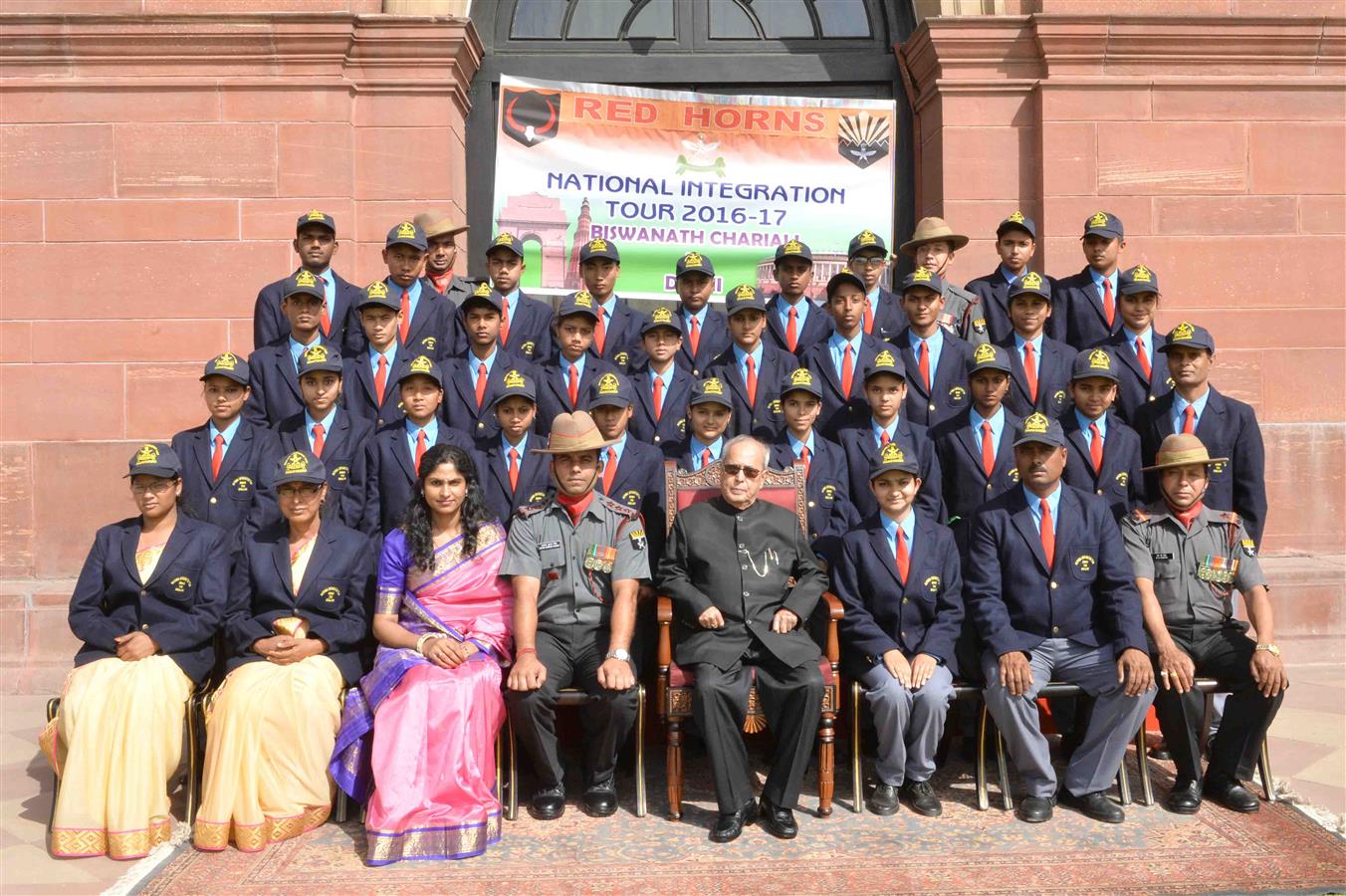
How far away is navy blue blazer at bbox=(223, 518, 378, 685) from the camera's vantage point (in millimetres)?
4957

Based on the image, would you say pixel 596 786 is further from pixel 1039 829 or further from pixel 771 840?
pixel 1039 829

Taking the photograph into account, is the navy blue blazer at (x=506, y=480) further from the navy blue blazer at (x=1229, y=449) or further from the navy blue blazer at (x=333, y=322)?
the navy blue blazer at (x=1229, y=449)

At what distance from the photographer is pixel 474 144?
27.9 ft

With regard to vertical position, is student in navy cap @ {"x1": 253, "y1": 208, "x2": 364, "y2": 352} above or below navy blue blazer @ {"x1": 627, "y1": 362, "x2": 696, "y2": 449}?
above

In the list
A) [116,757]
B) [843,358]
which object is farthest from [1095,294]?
[116,757]

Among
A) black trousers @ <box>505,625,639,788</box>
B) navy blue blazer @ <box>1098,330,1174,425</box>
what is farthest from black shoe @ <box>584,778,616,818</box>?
navy blue blazer @ <box>1098,330,1174,425</box>

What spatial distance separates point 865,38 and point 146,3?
477 cm

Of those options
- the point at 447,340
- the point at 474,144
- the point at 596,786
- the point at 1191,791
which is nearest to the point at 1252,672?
the point at 1191,791

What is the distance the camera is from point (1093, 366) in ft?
18.1

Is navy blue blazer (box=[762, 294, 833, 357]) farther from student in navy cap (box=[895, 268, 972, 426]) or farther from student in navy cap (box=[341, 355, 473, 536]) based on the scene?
student in navy cap (box=[341, 355, 473, 536])

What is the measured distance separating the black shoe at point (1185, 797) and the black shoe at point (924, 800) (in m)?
0.91

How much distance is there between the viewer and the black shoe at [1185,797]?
4828 mm

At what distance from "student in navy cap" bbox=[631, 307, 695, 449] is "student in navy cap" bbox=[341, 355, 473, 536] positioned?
2.97 ft

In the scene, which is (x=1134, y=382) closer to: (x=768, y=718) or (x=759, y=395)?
(x=759, y=395)
